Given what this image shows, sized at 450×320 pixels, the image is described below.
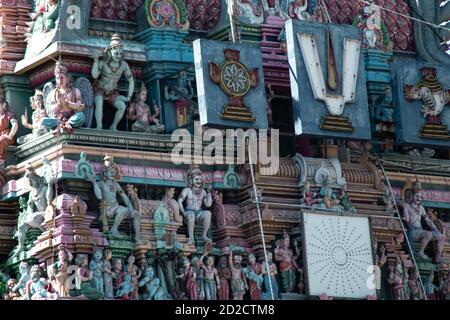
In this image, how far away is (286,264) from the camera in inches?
2351

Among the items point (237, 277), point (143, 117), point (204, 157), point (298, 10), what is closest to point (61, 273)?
point (237, 277)

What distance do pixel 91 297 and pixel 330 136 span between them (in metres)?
6.97

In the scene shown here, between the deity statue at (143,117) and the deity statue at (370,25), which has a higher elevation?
the deity statue at (370,25)

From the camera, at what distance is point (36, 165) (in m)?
58.8

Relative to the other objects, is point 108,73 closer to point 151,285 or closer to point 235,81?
point 235,81

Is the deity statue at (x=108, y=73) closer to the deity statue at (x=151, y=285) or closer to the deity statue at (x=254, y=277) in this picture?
the deity statue at (x=151, y=285)

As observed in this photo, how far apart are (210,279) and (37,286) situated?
3858 millimetres

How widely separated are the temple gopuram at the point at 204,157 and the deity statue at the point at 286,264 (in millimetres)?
43

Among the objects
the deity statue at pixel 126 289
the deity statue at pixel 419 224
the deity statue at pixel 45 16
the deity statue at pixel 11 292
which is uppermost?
the deity statue at pixel 45 16

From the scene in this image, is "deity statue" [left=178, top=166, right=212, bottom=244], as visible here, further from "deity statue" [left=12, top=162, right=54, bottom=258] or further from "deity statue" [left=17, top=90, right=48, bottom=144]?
"deity statue" [left=17, top=90, right=48, bottom=144]

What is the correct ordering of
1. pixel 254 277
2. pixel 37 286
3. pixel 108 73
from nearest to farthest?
pixel 37 286 → pixel 108 73 → pixel 254 277

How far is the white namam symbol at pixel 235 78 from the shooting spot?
194ft

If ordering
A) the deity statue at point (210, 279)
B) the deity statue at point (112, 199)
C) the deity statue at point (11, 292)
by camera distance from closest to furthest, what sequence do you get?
the deity statue at point (11, 292) < the deity statue at point (112, 199) < the deity statue at point (210, 279)

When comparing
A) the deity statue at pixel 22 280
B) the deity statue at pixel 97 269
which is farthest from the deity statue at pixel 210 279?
the deity statue at pixel 22 280
